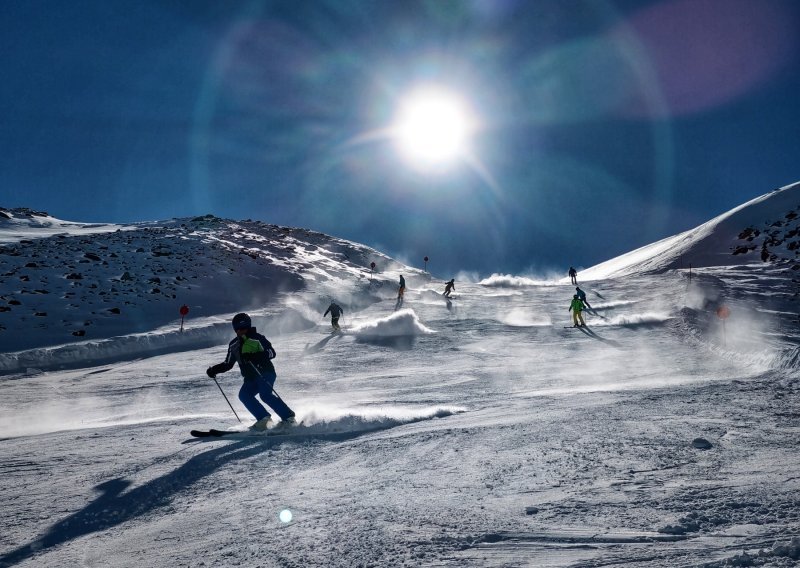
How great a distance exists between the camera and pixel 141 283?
33781 mm

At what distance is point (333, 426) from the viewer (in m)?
7.04

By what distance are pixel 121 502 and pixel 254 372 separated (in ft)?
9.68

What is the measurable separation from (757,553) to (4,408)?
573 inches

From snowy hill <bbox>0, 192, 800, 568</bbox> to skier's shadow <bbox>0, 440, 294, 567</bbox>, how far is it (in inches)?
0.9

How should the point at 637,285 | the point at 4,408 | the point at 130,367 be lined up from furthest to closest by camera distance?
1. the point at 637,285
2. the point at 130,367
3. the point at 4,408

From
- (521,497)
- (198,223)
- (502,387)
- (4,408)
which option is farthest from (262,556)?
(198,223)

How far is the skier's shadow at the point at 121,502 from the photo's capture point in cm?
390

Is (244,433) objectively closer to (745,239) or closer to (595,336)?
(595,336)

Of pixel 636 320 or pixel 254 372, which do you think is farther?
pixel 636 320

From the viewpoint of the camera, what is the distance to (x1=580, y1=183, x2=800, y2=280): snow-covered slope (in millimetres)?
53781

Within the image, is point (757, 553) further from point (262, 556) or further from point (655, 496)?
point (262, 556)

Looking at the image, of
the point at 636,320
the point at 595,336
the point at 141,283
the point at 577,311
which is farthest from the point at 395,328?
the point at 141,283

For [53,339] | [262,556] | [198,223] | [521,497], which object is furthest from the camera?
[198,223]

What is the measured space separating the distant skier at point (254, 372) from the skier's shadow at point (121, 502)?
1.38 meters
